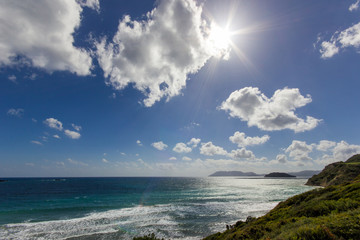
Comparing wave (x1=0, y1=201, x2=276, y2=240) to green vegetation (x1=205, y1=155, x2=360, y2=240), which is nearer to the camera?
green vegetation (x1=205, y1=155, x2=360, y2=240)

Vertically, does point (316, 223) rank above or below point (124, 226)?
above

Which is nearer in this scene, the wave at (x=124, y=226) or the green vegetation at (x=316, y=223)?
the green vegetation at (x=316, y=223)

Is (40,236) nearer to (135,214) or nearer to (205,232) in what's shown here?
(135,214)

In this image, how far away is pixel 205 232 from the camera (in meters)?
25.3

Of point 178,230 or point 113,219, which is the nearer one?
point 178,230

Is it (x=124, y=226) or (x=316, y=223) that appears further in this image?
(x=124, y=226)

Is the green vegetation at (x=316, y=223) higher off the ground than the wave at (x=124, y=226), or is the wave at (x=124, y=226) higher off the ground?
the green vegetation at (x=316, y=223)

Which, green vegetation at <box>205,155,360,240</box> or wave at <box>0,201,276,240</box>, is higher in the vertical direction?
green vegetation at <box>205,155,360,240</box>

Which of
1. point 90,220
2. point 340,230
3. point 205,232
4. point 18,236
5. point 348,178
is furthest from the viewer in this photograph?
point 348,178

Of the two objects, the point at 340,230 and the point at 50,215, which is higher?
the point at 340,230

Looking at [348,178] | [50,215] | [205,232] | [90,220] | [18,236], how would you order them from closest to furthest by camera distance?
[18,236], [205,232], [90,220], [50,215], [348,178]

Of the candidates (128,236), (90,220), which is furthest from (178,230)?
(90,220)

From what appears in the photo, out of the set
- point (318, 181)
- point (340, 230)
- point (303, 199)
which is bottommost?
point (318, 181)

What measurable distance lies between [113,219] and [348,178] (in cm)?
9727
